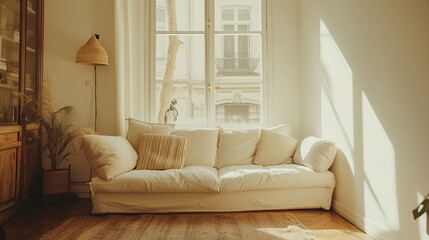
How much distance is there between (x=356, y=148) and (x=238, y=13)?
247 cm

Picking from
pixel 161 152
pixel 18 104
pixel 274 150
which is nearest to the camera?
pixel 18 104

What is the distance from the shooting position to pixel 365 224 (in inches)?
99.6

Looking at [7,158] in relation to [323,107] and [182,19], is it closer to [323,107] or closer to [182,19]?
[182,19]

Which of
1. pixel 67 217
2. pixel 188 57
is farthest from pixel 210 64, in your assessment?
pixel 67 217

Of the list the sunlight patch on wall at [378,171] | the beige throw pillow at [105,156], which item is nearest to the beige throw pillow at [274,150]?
the sunlight patch on wall at [378,171]

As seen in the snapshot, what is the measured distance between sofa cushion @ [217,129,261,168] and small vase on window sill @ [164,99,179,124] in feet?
2.57

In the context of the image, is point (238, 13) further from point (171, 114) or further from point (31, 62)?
point (31, 62)

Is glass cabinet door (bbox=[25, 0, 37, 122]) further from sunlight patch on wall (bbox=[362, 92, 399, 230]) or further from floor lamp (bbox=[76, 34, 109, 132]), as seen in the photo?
sunlight patch on wall (bbox=[362, 92, 399, 230])

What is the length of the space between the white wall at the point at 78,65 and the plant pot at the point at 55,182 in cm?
40

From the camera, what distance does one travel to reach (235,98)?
4133mm

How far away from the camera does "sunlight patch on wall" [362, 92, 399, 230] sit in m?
2.20

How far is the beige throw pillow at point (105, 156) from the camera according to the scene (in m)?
2.90

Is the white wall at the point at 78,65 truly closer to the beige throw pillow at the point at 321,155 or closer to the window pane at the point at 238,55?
the window pane at the point at 238,55

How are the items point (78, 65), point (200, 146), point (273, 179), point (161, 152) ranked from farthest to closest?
point (78, 65)
point (200, 146)
point (161, 152)
point (273, 179)
